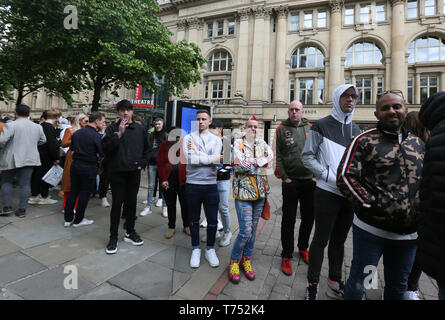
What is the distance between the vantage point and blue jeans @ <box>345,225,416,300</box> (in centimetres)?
170

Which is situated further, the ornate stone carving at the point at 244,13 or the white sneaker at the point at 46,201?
the ornate stone carving at the point at 244,13

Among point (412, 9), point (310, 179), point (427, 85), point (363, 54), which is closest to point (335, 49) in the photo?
point (363, 54)

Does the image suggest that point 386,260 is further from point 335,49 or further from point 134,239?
point 335,49

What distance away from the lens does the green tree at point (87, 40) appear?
7.64m

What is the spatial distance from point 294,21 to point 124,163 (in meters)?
24.9

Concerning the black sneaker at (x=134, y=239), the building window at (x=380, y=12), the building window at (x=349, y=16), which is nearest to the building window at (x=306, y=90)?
the building window at (x=349, y=16)

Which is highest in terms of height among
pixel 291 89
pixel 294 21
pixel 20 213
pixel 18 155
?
pixel 294 21

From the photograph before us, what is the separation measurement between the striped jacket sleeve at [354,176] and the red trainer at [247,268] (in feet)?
5.23

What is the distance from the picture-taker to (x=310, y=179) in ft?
9.92

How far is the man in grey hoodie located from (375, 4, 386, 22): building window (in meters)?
24.5

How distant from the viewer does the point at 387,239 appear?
5.53 ft

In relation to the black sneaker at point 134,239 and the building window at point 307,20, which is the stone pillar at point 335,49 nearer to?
the building window at point 307,20

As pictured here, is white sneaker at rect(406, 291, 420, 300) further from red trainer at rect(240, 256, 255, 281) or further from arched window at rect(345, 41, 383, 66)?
arched window at rect(345, 41, 383, 66)

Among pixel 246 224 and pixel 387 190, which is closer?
pixel 387 190
